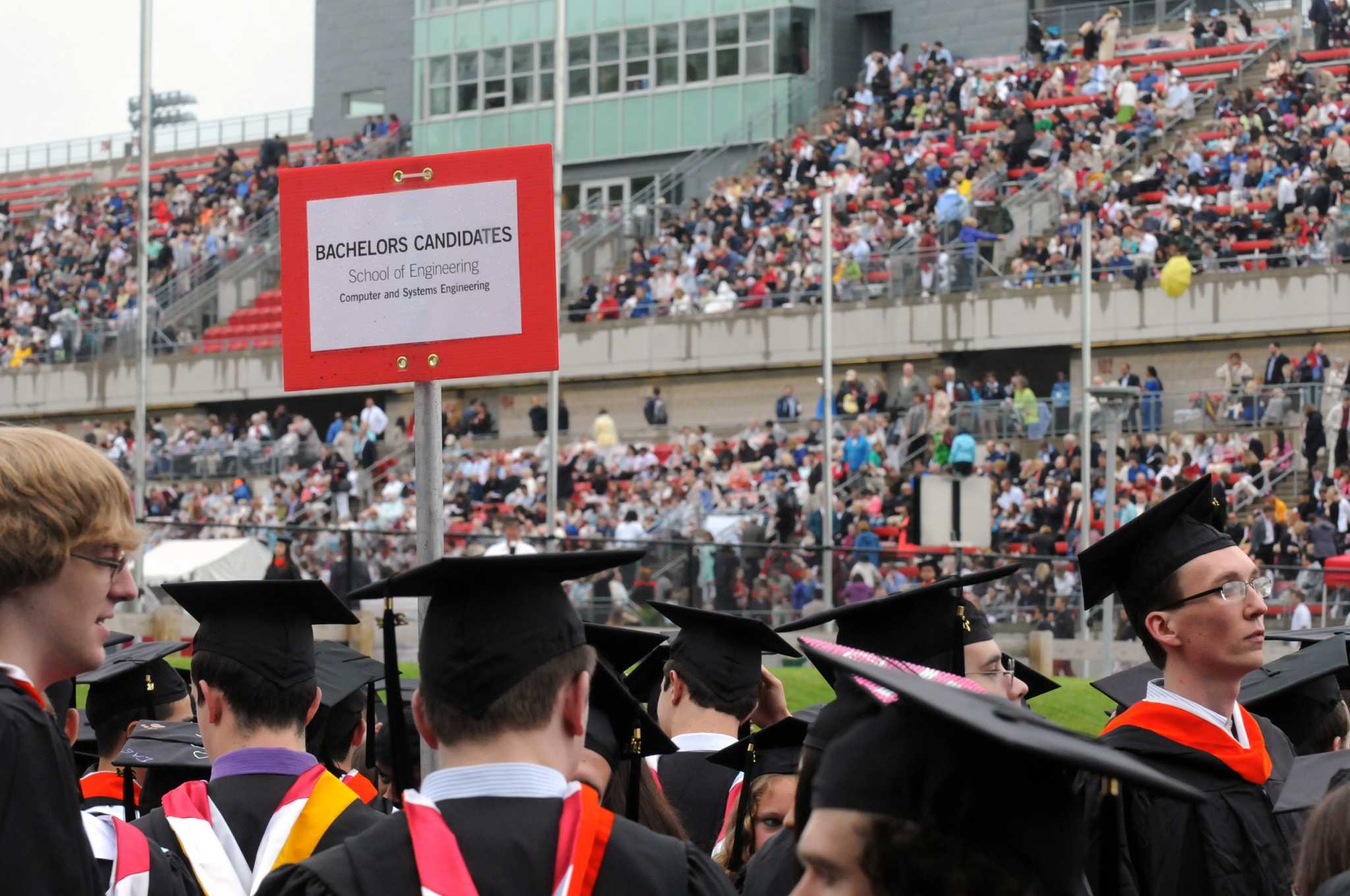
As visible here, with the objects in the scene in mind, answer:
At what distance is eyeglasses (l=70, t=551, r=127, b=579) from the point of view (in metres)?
3.26

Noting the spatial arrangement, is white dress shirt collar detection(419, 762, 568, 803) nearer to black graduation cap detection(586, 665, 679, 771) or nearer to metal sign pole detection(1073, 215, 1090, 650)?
black graduation cap detection(586, 665, 679, 771)

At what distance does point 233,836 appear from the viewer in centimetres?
457

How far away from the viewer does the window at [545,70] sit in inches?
1850

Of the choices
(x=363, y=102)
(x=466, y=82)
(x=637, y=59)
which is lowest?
(x=466, y=82)

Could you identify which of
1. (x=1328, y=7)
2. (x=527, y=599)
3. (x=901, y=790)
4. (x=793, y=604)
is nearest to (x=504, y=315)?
(x=527, y=599)

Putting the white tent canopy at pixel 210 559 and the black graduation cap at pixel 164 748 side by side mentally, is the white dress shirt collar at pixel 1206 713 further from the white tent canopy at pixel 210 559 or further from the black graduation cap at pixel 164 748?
the white tent canopy at pixel 210 559

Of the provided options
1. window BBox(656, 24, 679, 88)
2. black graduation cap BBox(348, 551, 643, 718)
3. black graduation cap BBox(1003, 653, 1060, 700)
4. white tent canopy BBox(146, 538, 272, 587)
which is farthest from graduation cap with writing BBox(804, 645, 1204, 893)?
window BBox(656, 24, 679, 88)

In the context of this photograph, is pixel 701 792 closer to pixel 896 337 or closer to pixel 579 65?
pixel 896 337

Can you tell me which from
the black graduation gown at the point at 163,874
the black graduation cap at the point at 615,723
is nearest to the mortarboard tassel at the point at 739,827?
the black graduation cap at the point at 615,723

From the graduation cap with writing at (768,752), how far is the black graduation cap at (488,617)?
1.86 meters

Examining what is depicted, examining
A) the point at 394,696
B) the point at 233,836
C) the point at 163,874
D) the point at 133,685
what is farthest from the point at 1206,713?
the point at 133,685

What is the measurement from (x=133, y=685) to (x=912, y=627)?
2621 mm

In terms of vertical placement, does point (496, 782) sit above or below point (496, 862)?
above

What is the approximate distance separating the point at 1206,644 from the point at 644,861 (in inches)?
79.8
